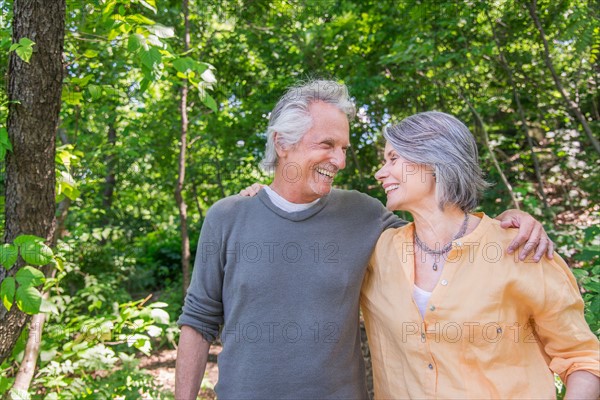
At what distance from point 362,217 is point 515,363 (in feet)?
2.36

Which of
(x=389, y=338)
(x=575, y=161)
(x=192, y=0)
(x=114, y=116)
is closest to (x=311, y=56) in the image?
(x=192, y=0)

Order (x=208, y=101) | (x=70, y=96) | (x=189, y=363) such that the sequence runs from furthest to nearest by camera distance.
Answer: (x=70, y=96) → (x=208, y=101) → (x=189, y=363)

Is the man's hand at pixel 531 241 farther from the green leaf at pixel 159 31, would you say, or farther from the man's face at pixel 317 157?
the green leaf at pixel 159 31

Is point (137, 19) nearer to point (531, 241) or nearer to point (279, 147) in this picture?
point (279, 147)

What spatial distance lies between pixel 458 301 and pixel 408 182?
16.2 inches

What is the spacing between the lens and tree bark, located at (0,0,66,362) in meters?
2.20

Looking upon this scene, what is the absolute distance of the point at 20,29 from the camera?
2186mm

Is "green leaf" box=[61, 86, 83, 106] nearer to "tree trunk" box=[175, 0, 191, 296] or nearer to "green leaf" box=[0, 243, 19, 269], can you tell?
"green leaf" box=[0, 243, 19, 269]

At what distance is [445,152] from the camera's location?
1.66m

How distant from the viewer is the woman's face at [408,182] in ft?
5.57

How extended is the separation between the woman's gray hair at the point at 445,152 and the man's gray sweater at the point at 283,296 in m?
0.36

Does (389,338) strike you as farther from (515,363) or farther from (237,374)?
(237,374)

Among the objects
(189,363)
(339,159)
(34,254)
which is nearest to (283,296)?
(189,363)

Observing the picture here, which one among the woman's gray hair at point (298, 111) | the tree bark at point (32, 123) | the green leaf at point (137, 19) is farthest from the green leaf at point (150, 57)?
the woman's gray hair at point (298, 111)
